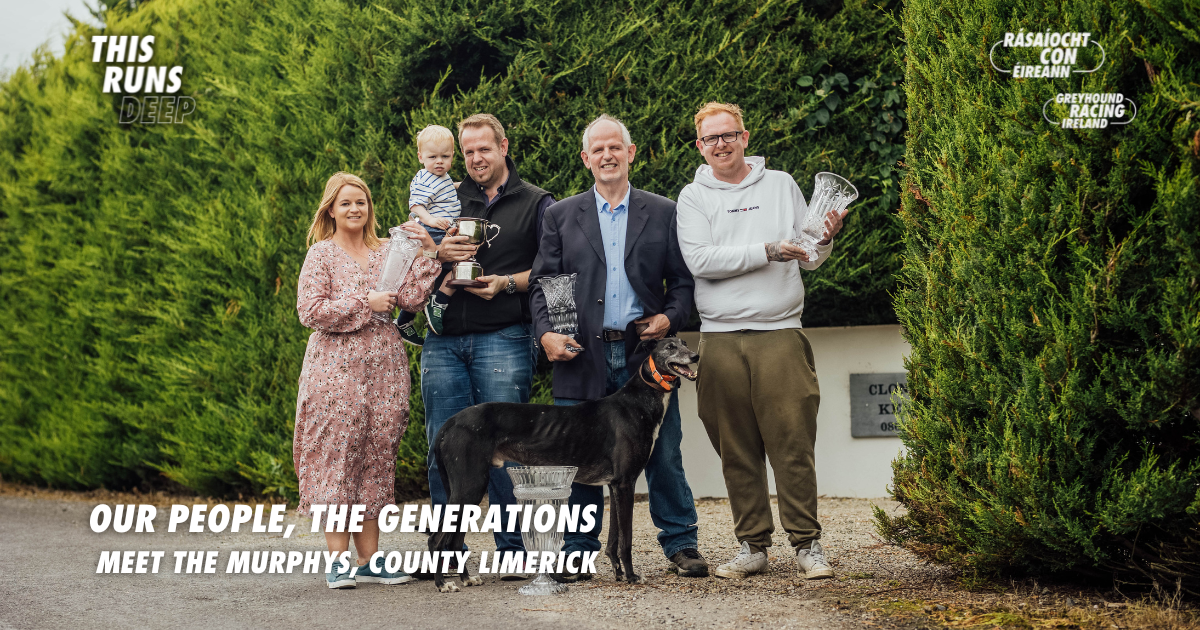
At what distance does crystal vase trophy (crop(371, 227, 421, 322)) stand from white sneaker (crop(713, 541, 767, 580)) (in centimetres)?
209

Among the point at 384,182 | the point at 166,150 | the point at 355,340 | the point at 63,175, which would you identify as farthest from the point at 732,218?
the point at 63,175

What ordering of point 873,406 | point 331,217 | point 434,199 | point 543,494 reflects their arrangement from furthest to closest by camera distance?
point 873,406 → point 434,199 → point 331,217 → point 543,494

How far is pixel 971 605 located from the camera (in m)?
3.85

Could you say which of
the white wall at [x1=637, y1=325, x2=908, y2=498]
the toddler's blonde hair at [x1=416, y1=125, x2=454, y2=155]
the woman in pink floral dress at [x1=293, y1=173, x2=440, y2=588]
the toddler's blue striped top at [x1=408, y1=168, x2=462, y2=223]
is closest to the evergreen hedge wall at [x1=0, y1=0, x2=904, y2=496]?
the white wall at [x1=637, y1=325, x2=908, y2=498]

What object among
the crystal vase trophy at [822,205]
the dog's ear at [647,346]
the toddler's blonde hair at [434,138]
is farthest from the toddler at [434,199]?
the crystal vase trophy at [822,205]

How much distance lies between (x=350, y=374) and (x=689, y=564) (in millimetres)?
1924

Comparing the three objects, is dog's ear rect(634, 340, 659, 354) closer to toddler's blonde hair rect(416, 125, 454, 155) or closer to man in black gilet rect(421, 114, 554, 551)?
man in black gilet rect(421, 114, 554, 551)

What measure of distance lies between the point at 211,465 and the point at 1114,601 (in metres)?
7.02

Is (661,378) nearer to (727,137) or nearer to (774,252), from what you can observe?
(774,252)

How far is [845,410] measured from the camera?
24.9ft

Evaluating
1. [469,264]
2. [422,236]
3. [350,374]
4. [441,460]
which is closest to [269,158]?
[422,236]

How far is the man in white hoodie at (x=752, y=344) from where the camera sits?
4.56 m

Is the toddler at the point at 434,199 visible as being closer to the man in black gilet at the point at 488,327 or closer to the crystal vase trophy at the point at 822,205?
the man in black gilet at the point at 488,327

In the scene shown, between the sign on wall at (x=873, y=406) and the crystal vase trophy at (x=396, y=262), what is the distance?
420 centimetres
